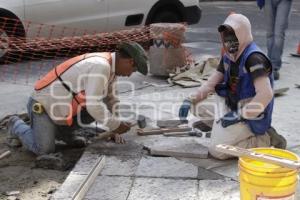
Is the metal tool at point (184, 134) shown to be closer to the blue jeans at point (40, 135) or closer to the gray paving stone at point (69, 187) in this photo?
the blue jeans at point (40, 135)

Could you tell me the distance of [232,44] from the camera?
4918 millimetres

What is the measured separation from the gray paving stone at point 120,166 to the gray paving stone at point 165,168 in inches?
2.3

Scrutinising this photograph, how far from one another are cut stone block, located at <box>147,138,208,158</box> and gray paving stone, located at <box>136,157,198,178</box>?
2.9 inches

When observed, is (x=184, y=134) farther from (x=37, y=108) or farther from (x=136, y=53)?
(x=37, y=108)

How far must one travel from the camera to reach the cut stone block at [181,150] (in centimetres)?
517

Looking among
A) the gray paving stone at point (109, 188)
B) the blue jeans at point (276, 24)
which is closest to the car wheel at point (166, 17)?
the blue jeans at point (276, 24)

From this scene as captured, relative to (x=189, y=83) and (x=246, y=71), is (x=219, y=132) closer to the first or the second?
(x=246, y=71)

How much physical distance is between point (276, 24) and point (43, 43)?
3.70 meters

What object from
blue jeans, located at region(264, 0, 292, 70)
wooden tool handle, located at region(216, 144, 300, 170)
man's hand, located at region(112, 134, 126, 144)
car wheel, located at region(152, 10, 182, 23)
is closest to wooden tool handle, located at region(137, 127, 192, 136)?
man's hand, located at region(112, 134, 126, 144)

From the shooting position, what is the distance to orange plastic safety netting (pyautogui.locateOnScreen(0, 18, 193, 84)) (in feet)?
29.7

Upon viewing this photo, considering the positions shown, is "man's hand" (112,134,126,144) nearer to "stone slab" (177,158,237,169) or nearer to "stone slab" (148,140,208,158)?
"stone slab" (148,140,208,158)

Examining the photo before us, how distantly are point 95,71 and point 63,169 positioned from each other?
0.88m

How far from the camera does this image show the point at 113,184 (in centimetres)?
463

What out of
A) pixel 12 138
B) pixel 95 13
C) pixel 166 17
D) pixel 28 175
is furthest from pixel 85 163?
pixel 166 17
